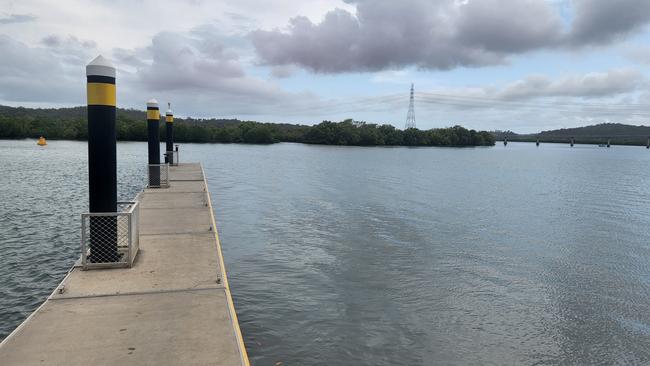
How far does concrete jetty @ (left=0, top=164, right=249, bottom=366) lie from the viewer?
4.89 m

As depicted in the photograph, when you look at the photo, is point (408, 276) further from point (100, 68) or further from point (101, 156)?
point (100, 68)

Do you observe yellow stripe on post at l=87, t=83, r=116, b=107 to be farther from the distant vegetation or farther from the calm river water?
the distant vegetation

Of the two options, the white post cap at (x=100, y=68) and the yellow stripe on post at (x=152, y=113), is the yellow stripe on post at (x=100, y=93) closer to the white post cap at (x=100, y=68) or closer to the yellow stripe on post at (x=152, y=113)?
the white post cap at (x=100, y=68)

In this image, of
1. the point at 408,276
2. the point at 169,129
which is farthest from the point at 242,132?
the point at 408,276

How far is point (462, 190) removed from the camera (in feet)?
100

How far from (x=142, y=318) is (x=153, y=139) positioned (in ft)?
52.3

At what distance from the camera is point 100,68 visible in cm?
769

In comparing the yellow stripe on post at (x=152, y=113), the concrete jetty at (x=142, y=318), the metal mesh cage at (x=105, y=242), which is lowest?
the concrete jetty at (x=142, y=318)

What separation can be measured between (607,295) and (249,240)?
32.0ft

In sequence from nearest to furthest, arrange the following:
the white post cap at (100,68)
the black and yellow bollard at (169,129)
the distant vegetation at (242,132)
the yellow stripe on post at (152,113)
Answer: the white post cap at (100,68)
the yellow stripe on post at (152,113)
the black and yellow bollard at (169,129)
the distant vegetation at (242,132)

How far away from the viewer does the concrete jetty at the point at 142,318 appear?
4887 millimetres

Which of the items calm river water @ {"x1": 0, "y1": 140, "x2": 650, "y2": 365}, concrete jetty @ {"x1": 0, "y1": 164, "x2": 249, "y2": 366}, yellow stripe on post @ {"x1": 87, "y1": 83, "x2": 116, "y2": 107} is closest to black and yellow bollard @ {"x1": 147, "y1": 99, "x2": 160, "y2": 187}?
calm river water @ {"x1": 0, "y1": 140, "x2": 650, "y2": 365}

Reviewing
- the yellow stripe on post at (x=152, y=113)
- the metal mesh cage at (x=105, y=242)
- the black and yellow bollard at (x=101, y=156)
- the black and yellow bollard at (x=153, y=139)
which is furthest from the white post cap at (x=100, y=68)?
the yellow stripe on post at (x=152, y=113)

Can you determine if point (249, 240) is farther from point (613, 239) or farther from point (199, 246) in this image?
point (613, 239)
